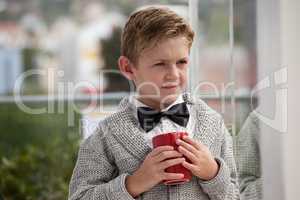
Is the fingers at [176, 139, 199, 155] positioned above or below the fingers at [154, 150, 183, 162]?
above

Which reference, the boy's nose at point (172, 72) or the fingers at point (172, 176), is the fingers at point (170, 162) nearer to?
the fingers at point (172, 176)

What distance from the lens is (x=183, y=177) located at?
2.61ft

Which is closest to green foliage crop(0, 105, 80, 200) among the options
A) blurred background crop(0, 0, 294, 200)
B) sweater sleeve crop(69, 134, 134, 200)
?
blurred background crop(0, 0, 294, 200)

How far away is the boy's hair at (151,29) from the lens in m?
0.83

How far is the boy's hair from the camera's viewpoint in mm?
832

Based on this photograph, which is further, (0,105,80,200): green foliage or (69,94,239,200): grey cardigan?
(0,105,80,200): green foliage

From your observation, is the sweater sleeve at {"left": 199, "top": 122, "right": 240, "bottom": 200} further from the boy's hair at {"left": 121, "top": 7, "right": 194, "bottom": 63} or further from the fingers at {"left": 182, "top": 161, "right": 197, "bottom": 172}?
the boy's hair at {"left": 121, "top": 7, "right": 194, "bottom": 63}

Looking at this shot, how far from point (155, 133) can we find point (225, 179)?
14cm

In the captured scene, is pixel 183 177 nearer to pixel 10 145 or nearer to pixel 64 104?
pixel 64 104

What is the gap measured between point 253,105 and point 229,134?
0.22 feet

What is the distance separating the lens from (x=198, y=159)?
0.81 m

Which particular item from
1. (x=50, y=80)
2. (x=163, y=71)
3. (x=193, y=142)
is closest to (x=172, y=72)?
(x=163, y=71)

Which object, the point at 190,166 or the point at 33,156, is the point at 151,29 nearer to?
the point at 190,166

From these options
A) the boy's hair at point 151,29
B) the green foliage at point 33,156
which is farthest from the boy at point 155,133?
the green foliage at point 33,156
